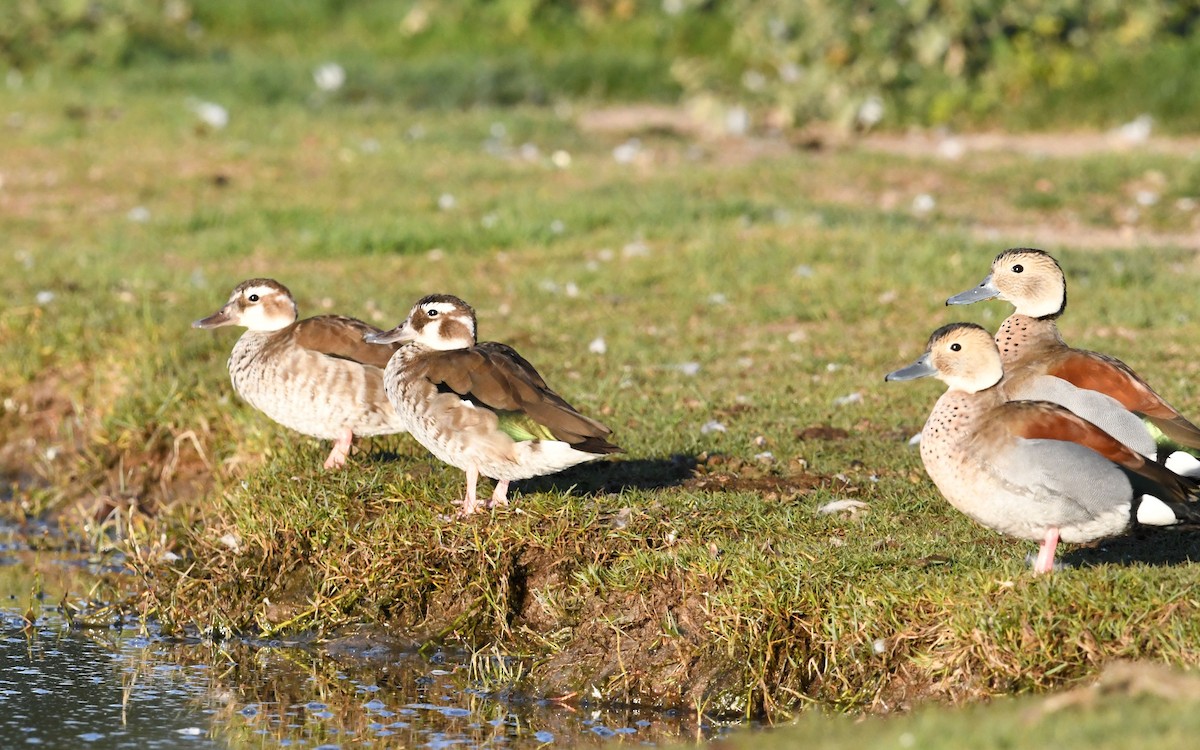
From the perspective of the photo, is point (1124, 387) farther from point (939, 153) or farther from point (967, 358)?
point (939, 153)

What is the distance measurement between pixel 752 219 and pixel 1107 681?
26.5ft

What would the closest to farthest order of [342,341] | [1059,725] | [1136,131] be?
1. [1059,725]
2. [342,341]
3. [1136,131]

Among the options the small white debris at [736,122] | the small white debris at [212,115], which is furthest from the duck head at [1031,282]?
the small white debris at [212,115]

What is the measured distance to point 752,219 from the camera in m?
12.4

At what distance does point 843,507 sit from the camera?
6547 millimetres

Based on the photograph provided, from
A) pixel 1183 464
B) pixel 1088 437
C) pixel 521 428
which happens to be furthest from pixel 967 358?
pixel 521 428

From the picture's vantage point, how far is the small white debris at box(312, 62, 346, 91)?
57.5 ft

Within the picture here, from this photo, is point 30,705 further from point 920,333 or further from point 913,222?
point 913,222

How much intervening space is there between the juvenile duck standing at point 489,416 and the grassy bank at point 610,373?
0.83ft

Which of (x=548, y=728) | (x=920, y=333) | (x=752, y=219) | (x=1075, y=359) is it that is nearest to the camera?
(x=548, y=728)

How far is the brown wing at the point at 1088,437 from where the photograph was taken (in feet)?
18.1

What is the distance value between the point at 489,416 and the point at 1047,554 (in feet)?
6.41

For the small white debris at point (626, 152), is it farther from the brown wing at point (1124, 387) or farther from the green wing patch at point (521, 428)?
the green wing patch at point (521, 428)

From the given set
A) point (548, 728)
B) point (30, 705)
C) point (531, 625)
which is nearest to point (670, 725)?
point (548, 728)
